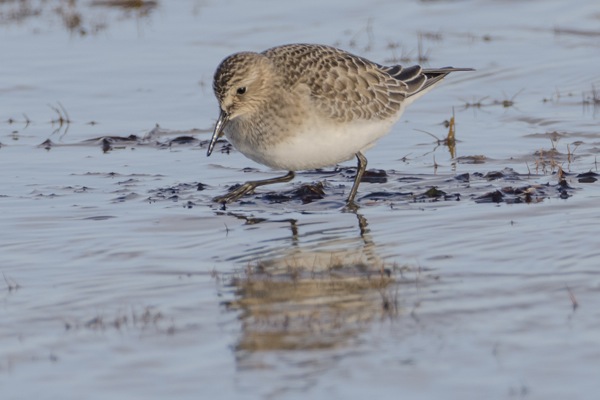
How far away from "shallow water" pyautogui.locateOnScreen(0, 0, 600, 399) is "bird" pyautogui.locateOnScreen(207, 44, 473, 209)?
0.48m

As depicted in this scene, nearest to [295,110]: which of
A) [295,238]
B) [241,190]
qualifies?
[241,190]

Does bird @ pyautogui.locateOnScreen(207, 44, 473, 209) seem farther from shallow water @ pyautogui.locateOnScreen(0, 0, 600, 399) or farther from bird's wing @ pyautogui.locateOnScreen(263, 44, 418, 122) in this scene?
shallow water @ pyautogui.locateOnScreen(0, 0, 600, 399)

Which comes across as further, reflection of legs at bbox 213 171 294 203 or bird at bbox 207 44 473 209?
reflection of legs at bbox 213 171 294 203

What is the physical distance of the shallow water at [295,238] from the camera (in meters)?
6.27

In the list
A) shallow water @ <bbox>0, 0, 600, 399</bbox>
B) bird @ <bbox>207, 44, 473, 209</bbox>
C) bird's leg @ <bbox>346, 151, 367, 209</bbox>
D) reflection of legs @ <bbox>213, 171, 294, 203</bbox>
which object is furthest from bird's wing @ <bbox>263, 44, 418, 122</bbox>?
reflection of legs @ <bbox>213, 171, 294, 203</bbox>

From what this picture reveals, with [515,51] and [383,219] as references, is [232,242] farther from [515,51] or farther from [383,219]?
[515,51]

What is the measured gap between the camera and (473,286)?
24.8 feet

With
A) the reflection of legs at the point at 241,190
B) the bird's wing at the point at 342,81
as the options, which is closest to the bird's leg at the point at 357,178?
the bird's wing at the point at 342,81

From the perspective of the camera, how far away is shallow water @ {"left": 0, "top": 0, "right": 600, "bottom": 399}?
6.27 metres

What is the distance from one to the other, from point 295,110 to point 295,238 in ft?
4.34

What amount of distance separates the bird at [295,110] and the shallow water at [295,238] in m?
0.48

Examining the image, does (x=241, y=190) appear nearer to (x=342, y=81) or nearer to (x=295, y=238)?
(x=342, y=81)

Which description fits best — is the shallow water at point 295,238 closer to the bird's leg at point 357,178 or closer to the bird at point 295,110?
the bird's leg at point 357,178

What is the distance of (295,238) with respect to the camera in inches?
360
